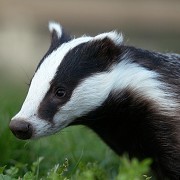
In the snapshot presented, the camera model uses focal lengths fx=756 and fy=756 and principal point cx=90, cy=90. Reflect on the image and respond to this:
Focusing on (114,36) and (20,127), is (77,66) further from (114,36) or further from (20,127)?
→ (20,127)

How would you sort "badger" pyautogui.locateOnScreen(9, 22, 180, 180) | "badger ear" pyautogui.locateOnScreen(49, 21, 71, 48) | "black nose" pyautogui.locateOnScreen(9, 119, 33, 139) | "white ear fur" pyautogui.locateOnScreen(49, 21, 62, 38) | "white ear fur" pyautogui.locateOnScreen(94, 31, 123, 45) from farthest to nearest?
"white ear fur" pyautogui.locateOnScreen(49, 21, 62, 38) < "badger ear" pyautogui.locateOnScreen(49, 21, 71, 48) < "white ear fur" pyautogui.locateOnScreen(94, 31, 123, 45) < "badger" pyautogui.locateOnScreen(9, 22, 180, 180) < "black nose" pyautogui.locateOnScreen(9, 119, 33, 139)

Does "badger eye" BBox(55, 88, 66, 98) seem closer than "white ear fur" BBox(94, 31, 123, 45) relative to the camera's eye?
Yes

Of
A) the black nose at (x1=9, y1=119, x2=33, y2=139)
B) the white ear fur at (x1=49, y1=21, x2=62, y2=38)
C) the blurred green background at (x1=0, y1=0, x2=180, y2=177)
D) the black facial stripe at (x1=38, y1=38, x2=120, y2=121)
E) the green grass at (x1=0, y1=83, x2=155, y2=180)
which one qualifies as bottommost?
the green grass at (x1=0, y1=83, x2=155, y2=180)

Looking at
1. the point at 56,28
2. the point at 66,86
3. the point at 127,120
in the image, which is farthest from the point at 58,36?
the point at 127,120

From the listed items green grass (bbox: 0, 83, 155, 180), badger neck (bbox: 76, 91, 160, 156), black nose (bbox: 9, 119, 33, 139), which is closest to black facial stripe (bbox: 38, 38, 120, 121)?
black nose (bbox: 9, 119, 33, 139)

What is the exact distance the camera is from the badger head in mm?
4957

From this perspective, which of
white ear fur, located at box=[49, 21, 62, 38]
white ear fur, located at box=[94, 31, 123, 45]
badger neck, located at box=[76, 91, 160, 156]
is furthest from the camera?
white ear fur, located at box=[49, 21, 62, 38]

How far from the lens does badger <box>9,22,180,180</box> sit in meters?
5.04

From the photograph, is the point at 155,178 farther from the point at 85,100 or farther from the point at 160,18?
the point at 160,18

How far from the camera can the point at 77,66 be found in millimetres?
5133

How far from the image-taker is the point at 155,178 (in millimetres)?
5449

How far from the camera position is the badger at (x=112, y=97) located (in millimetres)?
5035

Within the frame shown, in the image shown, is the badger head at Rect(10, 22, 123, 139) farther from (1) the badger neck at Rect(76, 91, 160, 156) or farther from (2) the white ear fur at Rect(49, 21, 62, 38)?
(2) the white ear fur at Rect(49, 21, 62, 38)

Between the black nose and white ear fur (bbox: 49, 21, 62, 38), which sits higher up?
white ear fur (bbox: 49, 21, 62, 38)
